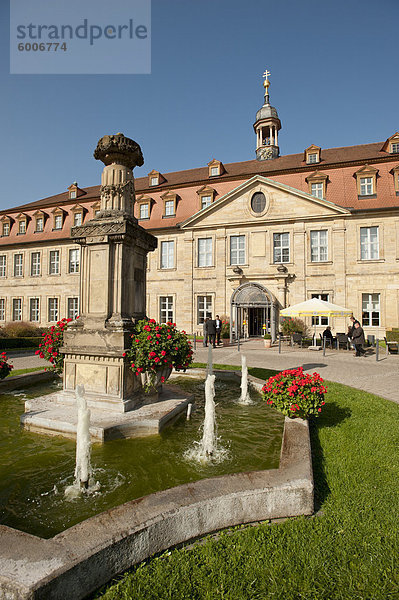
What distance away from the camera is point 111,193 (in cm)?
628

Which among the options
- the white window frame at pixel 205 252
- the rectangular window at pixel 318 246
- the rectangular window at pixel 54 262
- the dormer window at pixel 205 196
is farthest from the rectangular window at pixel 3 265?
the rectangular window at pixel 318 246

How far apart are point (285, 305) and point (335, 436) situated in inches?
775

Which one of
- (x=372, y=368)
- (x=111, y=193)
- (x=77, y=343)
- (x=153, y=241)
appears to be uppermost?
(x=111, y=193)

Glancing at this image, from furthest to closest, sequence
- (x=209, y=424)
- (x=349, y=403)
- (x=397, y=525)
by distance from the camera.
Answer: (x=349, y=403) < (x=209, y=424) < (x=397, y=525)

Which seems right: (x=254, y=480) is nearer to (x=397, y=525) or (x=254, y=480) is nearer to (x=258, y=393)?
(x=397, y=525)

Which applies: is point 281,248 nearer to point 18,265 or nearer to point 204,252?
point 204,252

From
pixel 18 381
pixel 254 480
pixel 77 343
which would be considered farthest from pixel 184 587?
pixel 18 381

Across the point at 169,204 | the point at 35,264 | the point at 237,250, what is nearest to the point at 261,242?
the point at 237,250

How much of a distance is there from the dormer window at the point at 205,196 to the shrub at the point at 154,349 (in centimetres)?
2274

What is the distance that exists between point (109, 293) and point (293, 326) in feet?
61.7

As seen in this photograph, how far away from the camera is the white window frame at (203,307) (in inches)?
1039

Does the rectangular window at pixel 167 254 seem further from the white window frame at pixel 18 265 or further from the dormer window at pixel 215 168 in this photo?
the white window frame at pixel 18 265

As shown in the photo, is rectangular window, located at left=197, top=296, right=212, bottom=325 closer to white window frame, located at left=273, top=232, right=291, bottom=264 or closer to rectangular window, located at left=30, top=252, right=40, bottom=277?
white window frame, located at left=273, top=232, right=291, bottom=264

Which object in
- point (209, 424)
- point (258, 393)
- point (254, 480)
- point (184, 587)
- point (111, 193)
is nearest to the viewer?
point (184, 587)
